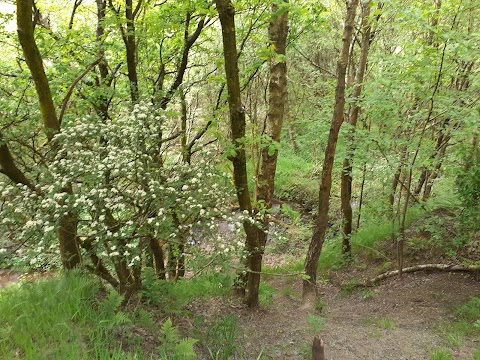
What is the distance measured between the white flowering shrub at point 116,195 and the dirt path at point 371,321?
2.01m

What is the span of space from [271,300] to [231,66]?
17.3 ft

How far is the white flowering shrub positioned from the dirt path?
2008 millimetres

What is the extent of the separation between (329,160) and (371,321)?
2947 millimetres

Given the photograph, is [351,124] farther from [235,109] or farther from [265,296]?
[235,109]

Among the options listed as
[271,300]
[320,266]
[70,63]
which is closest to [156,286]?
[271,300]

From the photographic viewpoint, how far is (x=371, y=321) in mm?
6566

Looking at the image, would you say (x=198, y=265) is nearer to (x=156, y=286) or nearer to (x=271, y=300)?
(x=156, y=286)

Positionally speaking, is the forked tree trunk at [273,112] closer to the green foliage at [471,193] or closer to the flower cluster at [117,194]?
the flower cluster at [117,194]

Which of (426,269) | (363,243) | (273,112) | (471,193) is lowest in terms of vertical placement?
(363,243)

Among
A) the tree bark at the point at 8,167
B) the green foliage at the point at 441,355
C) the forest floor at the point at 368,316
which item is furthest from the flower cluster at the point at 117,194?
the green foliage at the point at 441,355

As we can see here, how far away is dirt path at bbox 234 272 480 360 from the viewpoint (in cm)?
499

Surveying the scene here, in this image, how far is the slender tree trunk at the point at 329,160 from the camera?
618cm

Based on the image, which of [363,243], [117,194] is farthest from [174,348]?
[363,243]

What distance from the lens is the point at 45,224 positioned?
3742mm
